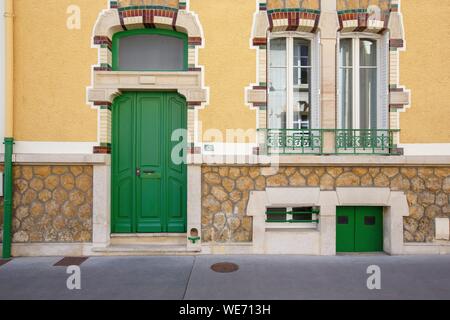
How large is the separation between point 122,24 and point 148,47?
614 mm

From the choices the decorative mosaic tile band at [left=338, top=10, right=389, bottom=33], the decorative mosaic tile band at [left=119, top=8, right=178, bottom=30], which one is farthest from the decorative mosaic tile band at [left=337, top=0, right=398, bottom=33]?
the decorative mosaic tile band at [left=119, top=8, right=178, bottom=30]

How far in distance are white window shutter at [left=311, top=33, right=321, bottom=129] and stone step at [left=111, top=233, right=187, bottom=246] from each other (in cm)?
344

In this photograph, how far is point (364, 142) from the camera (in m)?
5.75

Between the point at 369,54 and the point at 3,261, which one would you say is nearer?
the point at 3,261

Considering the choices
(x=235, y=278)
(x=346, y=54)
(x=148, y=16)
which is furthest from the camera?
(x=346, y=54)

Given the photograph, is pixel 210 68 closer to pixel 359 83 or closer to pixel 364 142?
pixel 359 83

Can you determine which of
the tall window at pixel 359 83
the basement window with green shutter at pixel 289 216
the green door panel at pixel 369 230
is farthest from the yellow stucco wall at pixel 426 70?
the basement window with green shutter at pixel 289 216

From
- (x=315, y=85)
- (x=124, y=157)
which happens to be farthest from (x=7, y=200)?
(x=315, y=85)

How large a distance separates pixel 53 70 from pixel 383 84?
642 centimetres

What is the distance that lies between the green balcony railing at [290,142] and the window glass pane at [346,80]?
80 cm

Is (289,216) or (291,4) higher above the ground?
(291,4)

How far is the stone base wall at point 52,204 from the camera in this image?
5508 millimetres

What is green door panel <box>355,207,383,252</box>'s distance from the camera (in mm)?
5770

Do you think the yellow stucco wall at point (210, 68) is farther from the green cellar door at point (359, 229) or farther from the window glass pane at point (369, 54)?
the green cellar door at point (359, 229)
